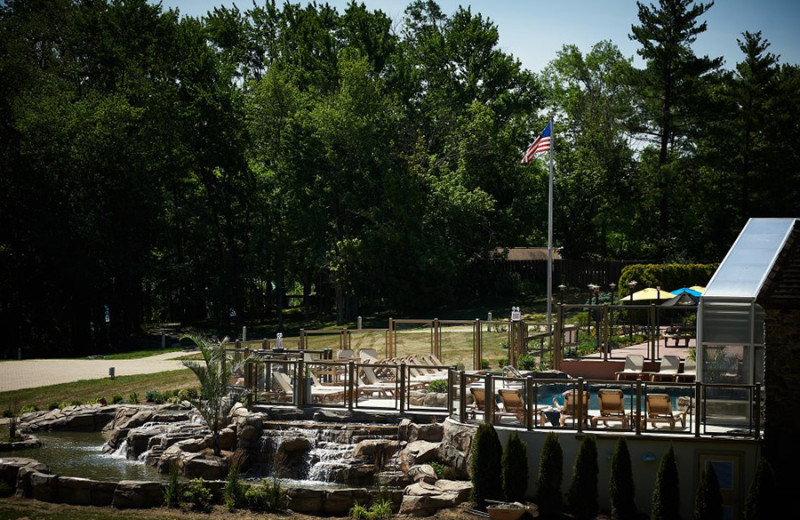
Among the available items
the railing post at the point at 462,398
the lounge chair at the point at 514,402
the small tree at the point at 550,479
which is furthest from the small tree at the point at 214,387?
the small tree at the point at 550,479

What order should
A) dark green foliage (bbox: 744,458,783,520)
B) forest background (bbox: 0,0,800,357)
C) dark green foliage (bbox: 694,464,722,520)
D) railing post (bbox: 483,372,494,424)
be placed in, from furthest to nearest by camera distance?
forest background (bbox: 0,0,800,357), railing post (bbox: 483,372,494,424), dark green foliage (bbox: 694,464,722,520), dark green foliage (bbox: 744,458,783,520)

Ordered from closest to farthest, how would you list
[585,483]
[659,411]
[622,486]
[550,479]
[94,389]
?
[622,486] → [585,483] → [550,479] → [659,411] → [94,389]

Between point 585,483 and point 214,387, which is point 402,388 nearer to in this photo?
point 214,387

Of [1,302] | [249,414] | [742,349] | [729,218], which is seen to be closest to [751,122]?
[729,218]

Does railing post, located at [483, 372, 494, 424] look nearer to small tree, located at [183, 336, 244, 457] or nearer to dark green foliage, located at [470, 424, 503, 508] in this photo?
dark green foliage, located at [470, 424, 503, 508]

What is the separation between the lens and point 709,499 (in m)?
15.8

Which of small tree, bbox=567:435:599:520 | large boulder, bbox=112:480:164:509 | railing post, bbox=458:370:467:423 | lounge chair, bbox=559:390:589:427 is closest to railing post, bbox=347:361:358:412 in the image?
railing post, bbox=458:370:467:423

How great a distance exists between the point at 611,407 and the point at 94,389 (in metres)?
18.9

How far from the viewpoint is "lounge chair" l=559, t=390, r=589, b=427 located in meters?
17.9

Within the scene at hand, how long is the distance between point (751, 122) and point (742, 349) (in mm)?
28928

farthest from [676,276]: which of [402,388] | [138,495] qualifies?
[138,495]

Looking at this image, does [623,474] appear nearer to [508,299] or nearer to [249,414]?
[249,414]

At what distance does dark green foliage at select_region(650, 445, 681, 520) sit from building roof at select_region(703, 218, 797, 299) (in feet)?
13.1

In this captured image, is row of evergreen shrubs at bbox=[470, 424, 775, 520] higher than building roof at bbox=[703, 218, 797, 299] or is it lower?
lower
